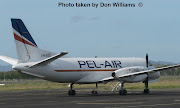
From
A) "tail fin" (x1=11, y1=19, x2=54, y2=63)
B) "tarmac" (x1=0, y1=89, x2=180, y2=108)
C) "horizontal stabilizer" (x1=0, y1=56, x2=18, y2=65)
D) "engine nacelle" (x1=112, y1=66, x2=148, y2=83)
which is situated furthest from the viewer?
"horizontal stabilizer" (x1=0, y1=56, x2=18, y2=65)

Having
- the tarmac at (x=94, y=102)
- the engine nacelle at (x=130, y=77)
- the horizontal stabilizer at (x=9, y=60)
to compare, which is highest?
the horizontal stabilizer at (x=9, y=60)

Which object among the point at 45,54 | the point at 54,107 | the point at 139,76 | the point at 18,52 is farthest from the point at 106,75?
the point at 54,107

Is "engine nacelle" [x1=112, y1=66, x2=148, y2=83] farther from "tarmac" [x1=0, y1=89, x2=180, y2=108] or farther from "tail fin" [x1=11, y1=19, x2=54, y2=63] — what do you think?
"tail fin" [x1=11, y1=19, x2=54, y2=63]

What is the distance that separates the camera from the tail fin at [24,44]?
1214 inches

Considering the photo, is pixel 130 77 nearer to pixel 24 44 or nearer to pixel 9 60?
pixel 24 44

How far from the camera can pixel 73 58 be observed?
34.5 m

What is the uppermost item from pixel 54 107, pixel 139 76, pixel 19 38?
pixel 19 38

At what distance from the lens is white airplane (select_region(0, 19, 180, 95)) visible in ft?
101

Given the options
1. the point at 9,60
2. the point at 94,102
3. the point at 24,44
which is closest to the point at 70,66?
the point at 24,44

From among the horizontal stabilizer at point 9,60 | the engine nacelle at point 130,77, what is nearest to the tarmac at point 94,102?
the engine nacelle at point 130,77

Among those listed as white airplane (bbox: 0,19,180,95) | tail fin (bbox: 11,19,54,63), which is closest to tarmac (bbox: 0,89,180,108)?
white airplane (bbox: 0,19,180,95)

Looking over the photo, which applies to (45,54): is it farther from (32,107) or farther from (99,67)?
(32,107)

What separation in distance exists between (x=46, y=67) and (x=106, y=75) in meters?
7.07

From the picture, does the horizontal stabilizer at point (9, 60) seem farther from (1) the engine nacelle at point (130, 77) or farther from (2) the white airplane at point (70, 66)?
(1) the engine nacelle at point (130, 77)
